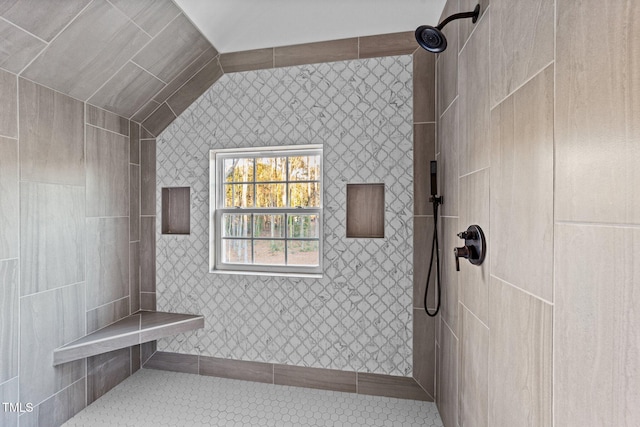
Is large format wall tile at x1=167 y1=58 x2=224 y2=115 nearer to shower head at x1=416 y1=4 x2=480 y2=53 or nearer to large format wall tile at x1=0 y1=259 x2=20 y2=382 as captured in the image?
large format wall tile at x1=0 y1=259 x2=20 y2=382

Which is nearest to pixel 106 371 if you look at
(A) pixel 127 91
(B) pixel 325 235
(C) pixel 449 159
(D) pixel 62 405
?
(D) pixel 62 405

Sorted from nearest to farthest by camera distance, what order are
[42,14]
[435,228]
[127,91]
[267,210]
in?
1. [42,14]
2. [435,228]
3. [127,91]
4. [267,210]

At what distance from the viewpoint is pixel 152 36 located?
2156 millimetres

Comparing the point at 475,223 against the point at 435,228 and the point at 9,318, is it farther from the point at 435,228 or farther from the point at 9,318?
the point at 9,318

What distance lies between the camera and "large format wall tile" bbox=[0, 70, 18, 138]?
5.86 feet

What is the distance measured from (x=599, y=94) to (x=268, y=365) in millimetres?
2614

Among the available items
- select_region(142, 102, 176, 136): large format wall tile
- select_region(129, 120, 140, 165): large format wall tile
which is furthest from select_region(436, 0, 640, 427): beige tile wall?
select_region(129, 120, 140, 165): large format wall tile

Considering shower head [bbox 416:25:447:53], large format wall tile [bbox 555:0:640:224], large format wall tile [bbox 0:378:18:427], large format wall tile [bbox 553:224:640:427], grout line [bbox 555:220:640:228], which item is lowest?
large format wall tile [bbox 0:378:18:427]

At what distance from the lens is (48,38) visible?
1787 mm

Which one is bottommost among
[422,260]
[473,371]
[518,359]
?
[473,371]

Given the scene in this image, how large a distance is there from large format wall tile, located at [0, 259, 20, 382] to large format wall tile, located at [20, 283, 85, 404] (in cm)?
4

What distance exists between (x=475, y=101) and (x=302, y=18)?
1.49 m

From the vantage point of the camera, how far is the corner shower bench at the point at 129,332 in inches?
83.2

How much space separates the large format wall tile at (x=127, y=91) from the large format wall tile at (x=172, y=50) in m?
0.07
